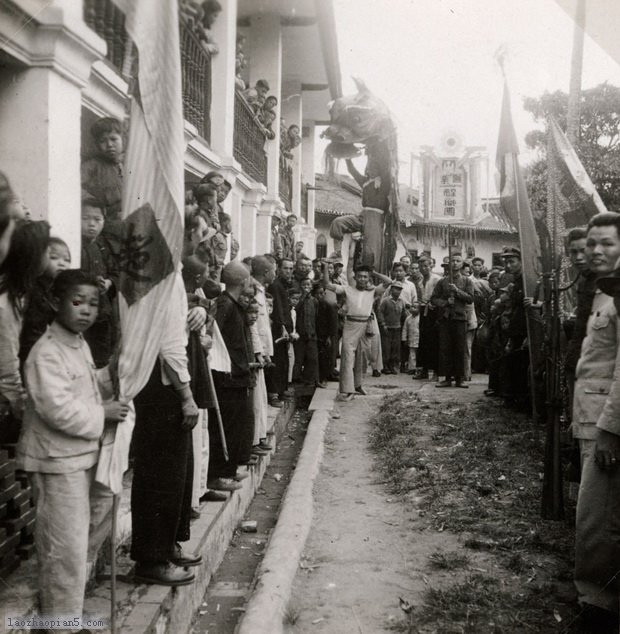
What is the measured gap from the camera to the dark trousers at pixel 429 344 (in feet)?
40.9

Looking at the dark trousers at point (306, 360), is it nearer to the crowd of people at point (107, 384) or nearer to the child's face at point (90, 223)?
the crowd of people at point (107, 384)

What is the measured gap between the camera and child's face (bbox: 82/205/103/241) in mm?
4184

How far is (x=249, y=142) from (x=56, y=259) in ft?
27.0

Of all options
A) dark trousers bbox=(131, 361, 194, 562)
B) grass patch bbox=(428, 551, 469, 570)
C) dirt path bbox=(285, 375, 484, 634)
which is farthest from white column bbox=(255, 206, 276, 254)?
dark trousers bbox=(131, 361, 194, 562)

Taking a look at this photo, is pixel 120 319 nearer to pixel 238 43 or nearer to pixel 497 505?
pixel 497 505

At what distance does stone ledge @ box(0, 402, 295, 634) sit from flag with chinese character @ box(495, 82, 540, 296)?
3219 mm

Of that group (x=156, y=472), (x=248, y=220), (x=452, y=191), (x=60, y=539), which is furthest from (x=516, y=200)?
(x=452, y=191)

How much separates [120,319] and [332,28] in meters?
9.24

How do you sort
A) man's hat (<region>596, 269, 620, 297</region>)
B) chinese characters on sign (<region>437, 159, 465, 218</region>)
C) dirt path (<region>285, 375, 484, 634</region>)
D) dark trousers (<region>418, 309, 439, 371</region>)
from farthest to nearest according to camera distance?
chinese characters on sign (<region>437, 159, 465, 218</region>), dark trousers (<region>418, 309, 439, 371</region>), dirt path (<region>285, 375, 484, 634</region>), man's hat (<region>596, 269, 620, 297</region>)

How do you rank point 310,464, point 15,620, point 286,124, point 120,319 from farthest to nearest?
point 286,124 < point 310,464 < point 120,319 < point 15,620

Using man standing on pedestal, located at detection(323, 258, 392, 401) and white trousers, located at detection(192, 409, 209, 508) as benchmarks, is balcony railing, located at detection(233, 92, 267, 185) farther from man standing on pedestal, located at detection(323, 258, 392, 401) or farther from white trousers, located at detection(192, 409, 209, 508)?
white trousers, located at detection(192, 409, 209, 508)

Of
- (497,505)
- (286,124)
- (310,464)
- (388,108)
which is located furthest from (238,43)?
(497,505)

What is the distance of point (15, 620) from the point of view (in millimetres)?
2684

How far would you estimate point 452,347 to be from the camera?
11.6 m
